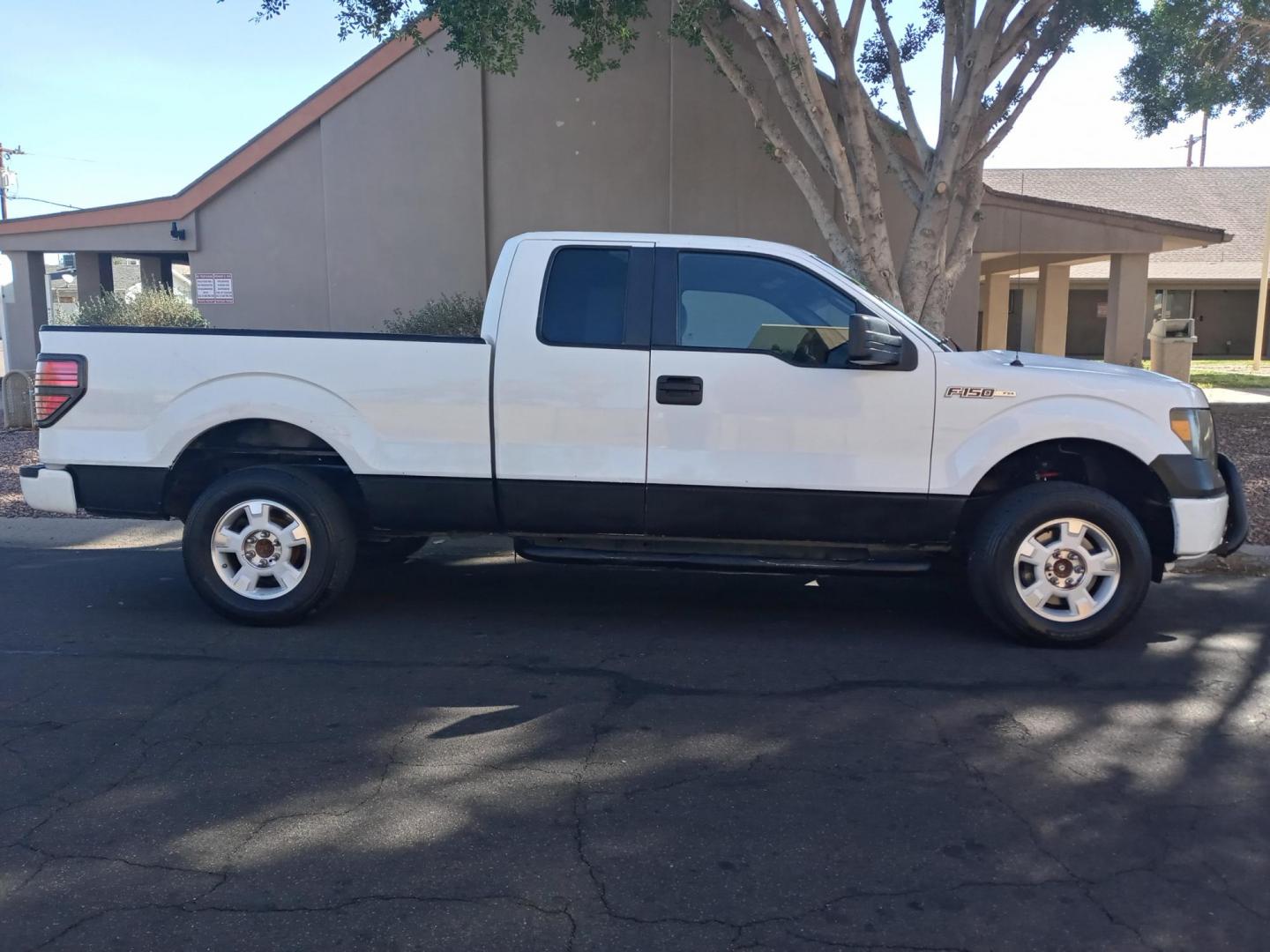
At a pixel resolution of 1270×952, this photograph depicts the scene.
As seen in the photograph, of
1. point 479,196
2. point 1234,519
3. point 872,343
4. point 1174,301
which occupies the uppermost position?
point 479,196

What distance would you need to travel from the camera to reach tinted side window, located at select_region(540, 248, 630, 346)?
20.3 feet

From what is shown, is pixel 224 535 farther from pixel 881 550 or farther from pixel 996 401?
pixel 996 401

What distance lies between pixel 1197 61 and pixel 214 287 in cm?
1488

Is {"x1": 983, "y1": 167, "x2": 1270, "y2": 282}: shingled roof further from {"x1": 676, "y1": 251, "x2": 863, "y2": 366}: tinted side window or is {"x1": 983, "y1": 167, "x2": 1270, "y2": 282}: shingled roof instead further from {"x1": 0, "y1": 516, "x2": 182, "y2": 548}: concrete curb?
{"x1": 0, "y1": 516, "x2": 182, "y2": 548}: concrete curb

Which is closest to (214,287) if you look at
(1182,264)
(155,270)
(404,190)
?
(404,190)

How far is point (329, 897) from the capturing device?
3453 mm

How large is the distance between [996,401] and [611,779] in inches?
122

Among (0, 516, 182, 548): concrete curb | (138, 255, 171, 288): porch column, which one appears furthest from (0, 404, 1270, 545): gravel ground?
(138, 255, 171, 288): porch column

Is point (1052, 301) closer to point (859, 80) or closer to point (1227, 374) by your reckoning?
point (1227, 374)

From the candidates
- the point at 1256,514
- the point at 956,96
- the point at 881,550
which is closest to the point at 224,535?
the point at 881,550

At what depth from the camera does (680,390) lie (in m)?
6.02

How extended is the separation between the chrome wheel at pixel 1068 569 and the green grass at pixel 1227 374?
46.3ft

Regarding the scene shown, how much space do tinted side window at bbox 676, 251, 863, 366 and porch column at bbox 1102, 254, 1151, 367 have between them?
514 inches

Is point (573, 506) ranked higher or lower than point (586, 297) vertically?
lower
